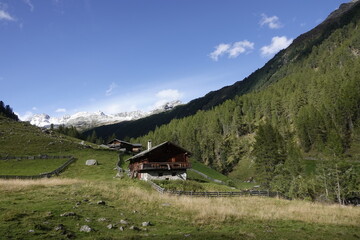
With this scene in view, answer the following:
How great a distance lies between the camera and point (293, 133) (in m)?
121

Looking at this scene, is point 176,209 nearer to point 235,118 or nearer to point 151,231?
point 151,231

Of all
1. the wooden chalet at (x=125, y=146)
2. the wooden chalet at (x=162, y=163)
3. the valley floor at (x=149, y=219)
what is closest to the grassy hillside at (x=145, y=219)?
the valley floor at (x=149, y=219)

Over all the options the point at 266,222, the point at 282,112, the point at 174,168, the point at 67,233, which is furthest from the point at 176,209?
the point at 282,112

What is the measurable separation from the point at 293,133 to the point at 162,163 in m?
86.7

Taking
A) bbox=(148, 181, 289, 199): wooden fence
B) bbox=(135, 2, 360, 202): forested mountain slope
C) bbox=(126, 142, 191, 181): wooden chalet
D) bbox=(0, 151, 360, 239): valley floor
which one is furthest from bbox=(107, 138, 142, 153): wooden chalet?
bbox=(0, 151, 360, 239): valley floor

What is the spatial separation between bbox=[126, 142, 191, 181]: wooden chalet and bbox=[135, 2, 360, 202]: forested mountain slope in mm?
21775

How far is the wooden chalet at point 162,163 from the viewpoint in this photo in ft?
176

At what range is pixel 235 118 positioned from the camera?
15038 centimetres

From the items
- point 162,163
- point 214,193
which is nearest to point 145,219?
point 214,193

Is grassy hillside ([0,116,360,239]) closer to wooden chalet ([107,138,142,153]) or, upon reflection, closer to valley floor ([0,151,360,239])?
valley floor ([0,151,360,239])

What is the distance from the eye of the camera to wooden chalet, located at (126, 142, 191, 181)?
5356 centimetres

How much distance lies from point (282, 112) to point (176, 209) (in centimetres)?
13046

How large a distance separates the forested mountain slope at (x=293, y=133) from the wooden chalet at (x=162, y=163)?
21775 mm

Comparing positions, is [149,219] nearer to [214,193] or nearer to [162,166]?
[214,193]
